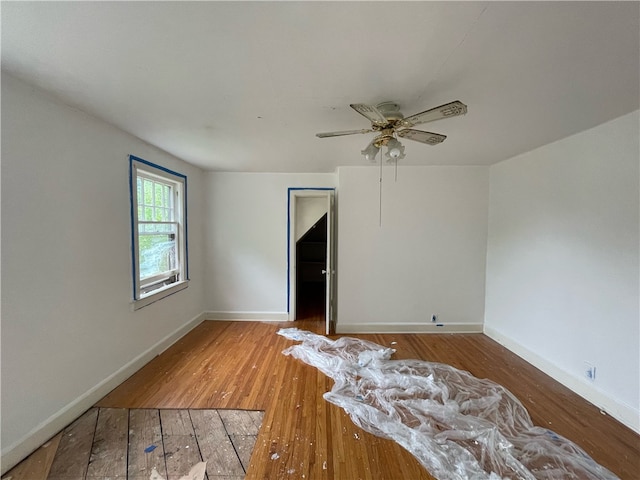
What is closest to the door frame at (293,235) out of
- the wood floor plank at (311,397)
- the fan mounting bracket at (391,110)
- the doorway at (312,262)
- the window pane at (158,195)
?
the wood floor plank at (311,397)

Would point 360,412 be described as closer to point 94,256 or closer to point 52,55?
point 94,256

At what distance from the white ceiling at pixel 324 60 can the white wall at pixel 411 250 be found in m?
1.37

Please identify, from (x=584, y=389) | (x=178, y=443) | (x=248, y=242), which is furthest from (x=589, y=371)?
(x=248, y=242)

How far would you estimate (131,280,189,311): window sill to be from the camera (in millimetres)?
2528

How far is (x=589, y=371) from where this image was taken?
7.17 ft

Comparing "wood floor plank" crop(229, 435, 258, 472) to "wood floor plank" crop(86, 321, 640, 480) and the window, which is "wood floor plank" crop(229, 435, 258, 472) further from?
the window

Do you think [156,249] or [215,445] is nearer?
[215,445]

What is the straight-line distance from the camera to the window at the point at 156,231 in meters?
2.51

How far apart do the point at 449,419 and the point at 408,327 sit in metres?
1.75

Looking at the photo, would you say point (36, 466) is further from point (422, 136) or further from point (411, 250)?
point (411, 250)

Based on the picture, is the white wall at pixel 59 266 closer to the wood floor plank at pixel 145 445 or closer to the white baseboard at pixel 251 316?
the wood floor plank at pixel 145 445

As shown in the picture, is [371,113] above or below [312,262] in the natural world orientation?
above

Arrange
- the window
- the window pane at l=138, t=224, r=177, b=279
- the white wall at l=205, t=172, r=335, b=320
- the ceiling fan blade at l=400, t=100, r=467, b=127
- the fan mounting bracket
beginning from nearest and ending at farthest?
the ceiling fan blade at l=400, t=100, r=467, b=127 → the fan mounting bracket → the window → the window pane at l=138, t=224, r=177, b=279 → the white wall at l=205, t=172, r=335, b=320

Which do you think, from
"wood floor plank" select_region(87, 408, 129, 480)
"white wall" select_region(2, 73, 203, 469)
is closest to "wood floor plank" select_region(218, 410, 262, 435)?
"wood floor plank" select_region(87, 408, 129, 480)
